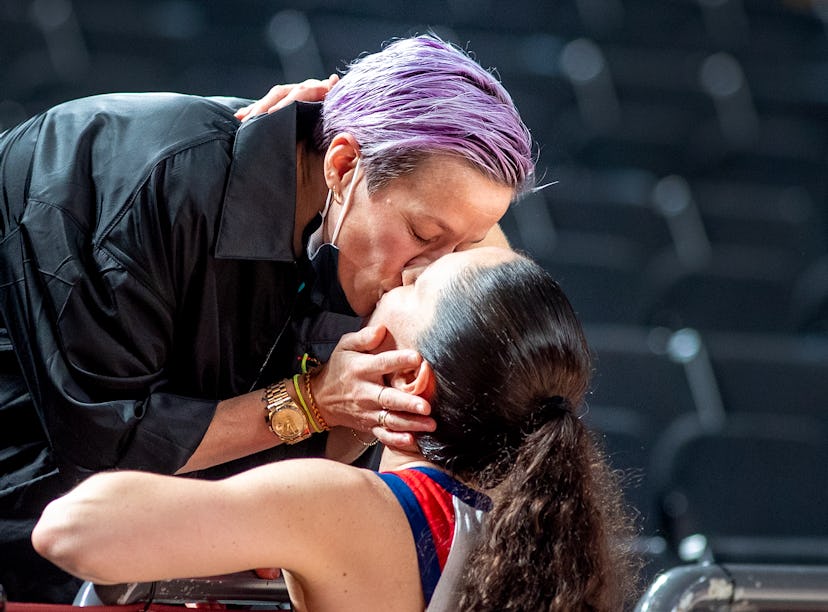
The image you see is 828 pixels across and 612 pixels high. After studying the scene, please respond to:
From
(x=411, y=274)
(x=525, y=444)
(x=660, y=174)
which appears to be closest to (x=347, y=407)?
(x=411, y=274)

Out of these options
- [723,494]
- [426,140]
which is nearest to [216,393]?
[426,140]

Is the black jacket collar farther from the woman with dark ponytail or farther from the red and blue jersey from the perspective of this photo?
the red and blue jersey

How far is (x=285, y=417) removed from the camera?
4.77 feet

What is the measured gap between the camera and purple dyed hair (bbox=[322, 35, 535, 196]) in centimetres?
139

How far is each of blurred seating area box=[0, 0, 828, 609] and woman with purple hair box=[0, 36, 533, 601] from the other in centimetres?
104

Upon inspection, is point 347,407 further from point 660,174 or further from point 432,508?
point 660,174

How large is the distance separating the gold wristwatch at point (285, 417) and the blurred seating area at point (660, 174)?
1.00 m

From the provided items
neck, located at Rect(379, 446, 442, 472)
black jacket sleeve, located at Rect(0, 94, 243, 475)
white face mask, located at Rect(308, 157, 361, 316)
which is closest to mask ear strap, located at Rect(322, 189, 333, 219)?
white face mask, located at Rect(308, 157, 361, 316)

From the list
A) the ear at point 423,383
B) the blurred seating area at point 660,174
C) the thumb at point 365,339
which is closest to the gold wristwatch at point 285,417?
the thumb at point 365,339

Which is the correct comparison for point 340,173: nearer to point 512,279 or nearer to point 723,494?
point 512,279

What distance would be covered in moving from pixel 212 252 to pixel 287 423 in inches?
9.7

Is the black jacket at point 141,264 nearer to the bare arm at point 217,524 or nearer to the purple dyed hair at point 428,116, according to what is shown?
the purple dyed hair at point 428,116

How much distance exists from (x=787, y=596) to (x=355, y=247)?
685 mm

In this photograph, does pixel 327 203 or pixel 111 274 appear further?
pixel 327 203
